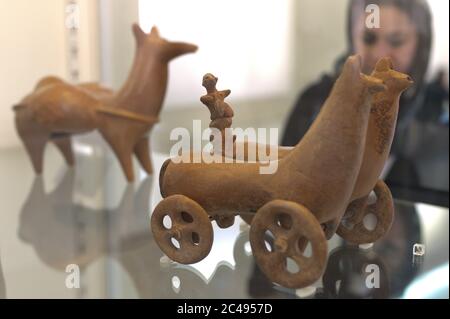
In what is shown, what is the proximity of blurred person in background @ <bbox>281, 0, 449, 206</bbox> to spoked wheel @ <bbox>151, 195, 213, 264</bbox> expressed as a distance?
0.58 meters

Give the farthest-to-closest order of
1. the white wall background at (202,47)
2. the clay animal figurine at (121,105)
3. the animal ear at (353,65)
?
the white wall background at (202,47)
the clay animal figurine at (121,105)
the animal ear at (353,65)

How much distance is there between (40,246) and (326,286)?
445 millimetres

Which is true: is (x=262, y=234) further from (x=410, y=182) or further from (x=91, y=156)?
(x=91, y=156)

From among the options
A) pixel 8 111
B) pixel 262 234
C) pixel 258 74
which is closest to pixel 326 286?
pixel 262 234

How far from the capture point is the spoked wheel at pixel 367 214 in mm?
740

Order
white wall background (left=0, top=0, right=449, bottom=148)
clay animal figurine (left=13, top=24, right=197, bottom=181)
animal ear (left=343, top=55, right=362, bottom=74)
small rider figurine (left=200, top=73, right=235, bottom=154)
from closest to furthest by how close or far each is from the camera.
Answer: animal ear (left=343, top=55, right=362, bottom=74) → small rider figurine (left=200, top=73, right=235, bottom=154) → clay animal figurine (left=13, top=24, right=197, bottom=181) → white wall background (left=0, top=0, right=449, bottom=148)

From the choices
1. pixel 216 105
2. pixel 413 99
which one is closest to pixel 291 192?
pixel 216 105

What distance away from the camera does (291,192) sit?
0.62 m

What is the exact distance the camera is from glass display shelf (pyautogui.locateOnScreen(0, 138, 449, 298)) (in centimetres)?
71

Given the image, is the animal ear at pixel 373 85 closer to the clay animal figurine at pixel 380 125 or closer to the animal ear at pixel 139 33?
the clay animal figurine at pixel 380 125

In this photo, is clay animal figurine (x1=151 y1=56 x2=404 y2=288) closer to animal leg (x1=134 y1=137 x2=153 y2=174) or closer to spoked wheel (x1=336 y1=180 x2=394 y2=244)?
spoked wheel (x1=336 y1=180 x2=394 y2=244)

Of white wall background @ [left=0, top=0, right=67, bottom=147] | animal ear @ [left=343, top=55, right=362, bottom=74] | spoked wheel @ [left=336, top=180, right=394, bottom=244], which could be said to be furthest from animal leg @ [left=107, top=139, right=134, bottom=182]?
animal ear @ [left=343, top=55, right=362, bottom=74]

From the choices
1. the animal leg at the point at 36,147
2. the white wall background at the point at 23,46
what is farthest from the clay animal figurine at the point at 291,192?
the white wall background at the point at 23,46

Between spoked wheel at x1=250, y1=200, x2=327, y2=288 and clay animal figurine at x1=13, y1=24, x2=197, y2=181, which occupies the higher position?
clay animal figurine at x1=13, y1=24, x2=197, y2=181
